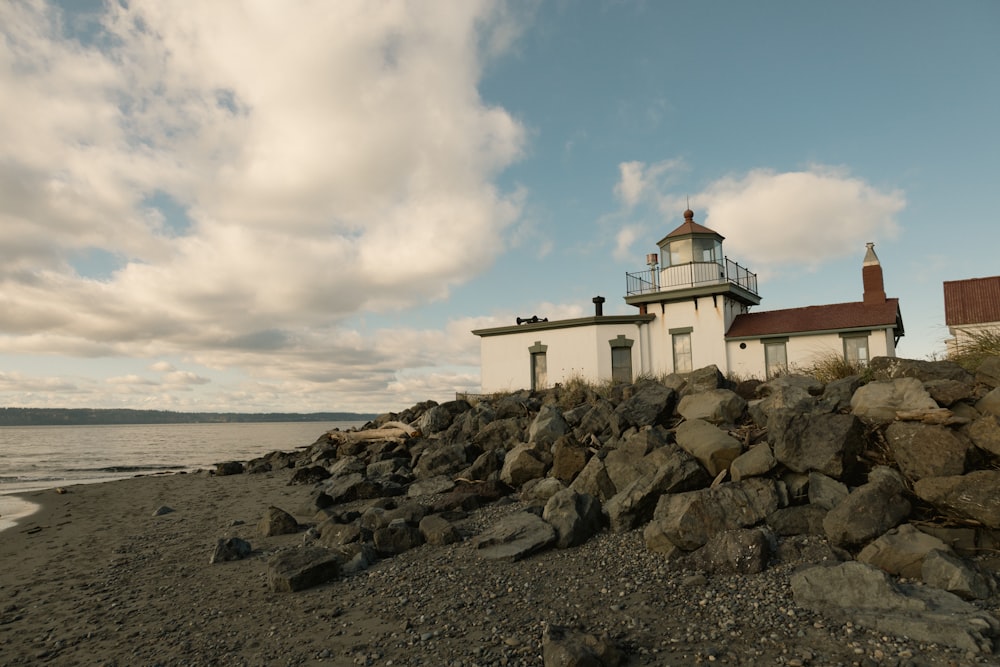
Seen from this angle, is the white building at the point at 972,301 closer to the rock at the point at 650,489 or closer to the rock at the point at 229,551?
the rock at the point at 650,489

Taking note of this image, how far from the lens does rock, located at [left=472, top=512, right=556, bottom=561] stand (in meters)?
7.81

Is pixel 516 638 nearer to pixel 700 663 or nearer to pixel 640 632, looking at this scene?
pixel 640 632

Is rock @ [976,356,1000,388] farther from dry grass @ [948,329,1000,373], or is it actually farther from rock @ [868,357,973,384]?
dry grass @ [948,329,1000,373]

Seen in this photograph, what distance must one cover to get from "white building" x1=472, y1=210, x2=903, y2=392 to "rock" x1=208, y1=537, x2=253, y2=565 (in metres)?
18.8

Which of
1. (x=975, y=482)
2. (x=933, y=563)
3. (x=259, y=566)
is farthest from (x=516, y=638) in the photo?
(x=975, y=482)

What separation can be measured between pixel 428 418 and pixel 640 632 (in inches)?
664

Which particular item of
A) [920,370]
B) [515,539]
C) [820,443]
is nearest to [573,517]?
[515,539]

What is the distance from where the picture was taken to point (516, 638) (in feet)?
18.1

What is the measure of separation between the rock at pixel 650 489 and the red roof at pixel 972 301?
65.4ft

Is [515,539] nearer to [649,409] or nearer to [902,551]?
[902,551]

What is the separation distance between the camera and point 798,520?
7293 mm

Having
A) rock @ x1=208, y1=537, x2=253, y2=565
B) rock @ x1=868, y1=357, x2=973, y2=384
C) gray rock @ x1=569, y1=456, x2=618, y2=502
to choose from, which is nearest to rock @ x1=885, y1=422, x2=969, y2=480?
rock @ x1=868, y1=357, x2=973, y2=384

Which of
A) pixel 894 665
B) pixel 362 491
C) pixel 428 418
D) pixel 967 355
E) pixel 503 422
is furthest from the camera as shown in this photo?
pixel 428 418

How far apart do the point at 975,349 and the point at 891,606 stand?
8008mm
